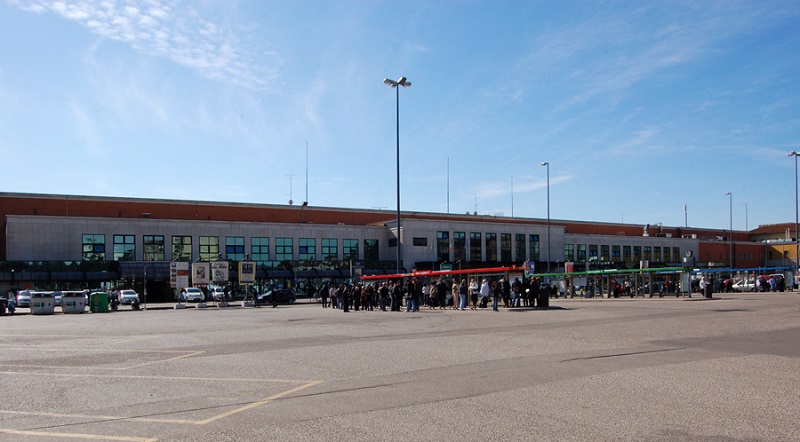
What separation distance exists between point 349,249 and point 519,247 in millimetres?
22168

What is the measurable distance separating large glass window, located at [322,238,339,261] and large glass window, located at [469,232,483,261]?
53.1 ft

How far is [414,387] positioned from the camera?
1054cm

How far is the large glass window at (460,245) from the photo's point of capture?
269 feet

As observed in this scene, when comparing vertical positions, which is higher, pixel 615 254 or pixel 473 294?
pixel 615 254

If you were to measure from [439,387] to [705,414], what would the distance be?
378 centimetres

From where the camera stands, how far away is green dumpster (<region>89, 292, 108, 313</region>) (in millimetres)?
45000

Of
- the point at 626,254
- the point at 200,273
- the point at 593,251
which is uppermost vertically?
the point at 593,251

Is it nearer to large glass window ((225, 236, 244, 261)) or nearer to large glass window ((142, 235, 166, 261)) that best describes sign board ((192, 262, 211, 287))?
large glass window ((142, 235, 166, 261))

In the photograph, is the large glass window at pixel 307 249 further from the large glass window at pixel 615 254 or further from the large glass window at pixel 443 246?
the large glass window at pixel 615 254

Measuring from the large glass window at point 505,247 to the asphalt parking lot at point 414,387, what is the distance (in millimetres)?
65981

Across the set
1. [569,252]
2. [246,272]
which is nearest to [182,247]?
[246,272]

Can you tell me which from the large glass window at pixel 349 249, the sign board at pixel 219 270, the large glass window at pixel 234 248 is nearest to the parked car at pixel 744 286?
the large glass window at pixel 349 249

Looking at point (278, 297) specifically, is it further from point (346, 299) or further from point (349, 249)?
point (349, 249)

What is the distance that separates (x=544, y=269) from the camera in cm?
8969
